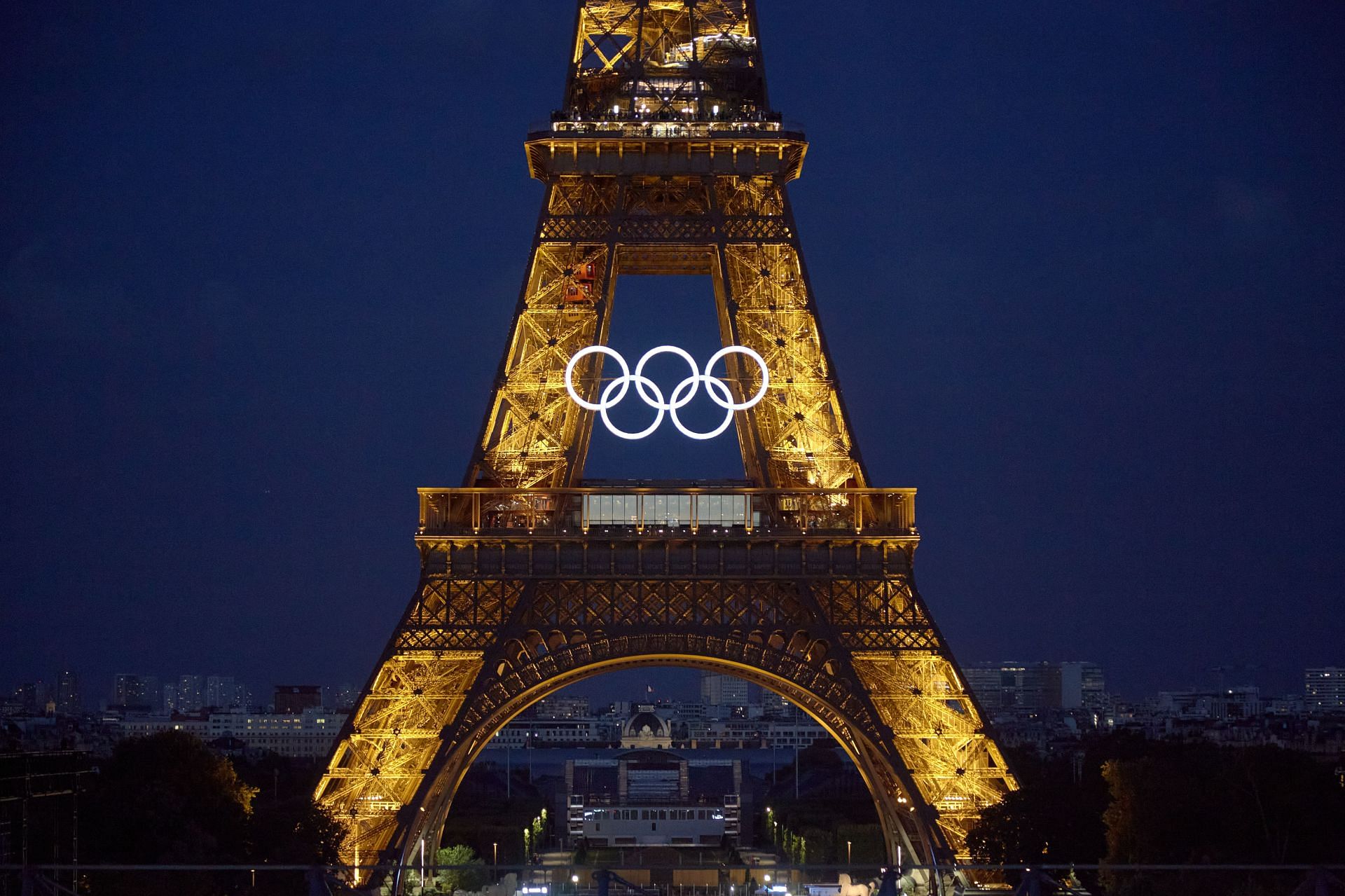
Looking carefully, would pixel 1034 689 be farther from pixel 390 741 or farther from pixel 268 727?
pixel 390 741

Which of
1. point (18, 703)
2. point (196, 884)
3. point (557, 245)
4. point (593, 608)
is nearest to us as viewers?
point (196, 884)

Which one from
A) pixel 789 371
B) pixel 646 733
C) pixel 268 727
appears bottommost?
pixel 646 733

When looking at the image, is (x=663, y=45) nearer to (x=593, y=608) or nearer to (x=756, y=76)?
(x=756, y=76)

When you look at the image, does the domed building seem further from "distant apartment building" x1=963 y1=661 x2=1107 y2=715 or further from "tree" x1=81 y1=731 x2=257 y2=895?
"tree" x1=81 y1=731 x2=257 y2=895

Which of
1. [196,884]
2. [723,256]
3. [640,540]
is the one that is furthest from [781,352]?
[196,884]

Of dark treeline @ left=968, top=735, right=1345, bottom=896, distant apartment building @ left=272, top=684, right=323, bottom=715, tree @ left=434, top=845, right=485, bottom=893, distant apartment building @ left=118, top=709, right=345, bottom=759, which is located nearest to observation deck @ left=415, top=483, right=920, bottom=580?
dark treeline @ left=968, top=735, right=1345, bottom=896

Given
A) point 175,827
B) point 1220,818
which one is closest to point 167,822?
point 175,827

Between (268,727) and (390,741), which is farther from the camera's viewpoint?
(268,727)
